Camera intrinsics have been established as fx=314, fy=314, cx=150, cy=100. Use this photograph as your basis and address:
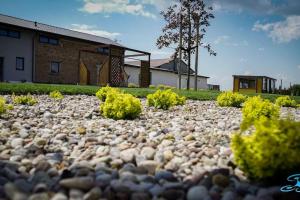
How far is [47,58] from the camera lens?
23438 millimetres

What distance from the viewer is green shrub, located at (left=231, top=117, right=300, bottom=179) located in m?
2.21

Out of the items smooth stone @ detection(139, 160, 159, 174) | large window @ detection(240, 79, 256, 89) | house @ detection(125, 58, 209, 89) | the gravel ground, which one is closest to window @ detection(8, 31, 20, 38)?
house @ detection(125, 58, 209, 89)

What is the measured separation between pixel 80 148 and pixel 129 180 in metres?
1.22

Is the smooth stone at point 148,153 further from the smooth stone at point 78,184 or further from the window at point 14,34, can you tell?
the window at point 14,34

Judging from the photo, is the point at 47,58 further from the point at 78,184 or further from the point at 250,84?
the point at 78,184

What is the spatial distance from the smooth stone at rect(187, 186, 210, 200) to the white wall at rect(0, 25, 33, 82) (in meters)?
21.8

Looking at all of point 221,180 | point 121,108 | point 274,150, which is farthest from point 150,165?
point 121,108

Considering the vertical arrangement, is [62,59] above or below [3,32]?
below

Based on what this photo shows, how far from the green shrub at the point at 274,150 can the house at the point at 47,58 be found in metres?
16.8

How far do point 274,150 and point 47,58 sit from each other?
23.1 m

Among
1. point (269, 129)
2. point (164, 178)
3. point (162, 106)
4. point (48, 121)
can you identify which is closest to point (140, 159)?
point (164, 178)

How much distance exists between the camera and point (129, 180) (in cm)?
236

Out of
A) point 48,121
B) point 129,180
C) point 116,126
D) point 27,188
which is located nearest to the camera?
point 27,188

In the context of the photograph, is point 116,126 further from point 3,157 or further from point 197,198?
point 197,198
